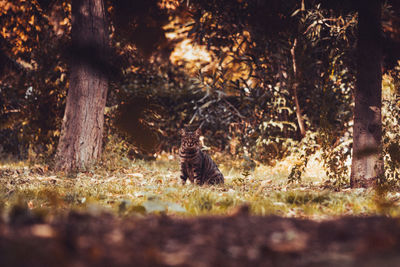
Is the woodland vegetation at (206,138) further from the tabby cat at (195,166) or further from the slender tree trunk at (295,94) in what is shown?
the tabby cat at (195,166)

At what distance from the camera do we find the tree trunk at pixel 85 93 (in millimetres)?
6977

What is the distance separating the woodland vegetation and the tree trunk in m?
0.03

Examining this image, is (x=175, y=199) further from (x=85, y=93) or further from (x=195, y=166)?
(x=85, y=93)

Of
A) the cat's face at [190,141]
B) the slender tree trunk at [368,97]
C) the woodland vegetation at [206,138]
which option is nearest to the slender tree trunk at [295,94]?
the woodland vegetation at [206,138]

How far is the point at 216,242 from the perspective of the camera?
1.93 meters

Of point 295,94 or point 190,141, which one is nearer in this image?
point 190,141

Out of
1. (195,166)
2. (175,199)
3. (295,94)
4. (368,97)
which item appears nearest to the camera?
(175,199)

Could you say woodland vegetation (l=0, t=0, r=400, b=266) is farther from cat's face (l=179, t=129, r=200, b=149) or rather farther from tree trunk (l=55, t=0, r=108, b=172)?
cat's face (l=179, t=129, r=200, b=149)

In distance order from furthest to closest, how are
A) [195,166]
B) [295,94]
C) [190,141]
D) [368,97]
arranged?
1. [295,94]
2. [190,141]
3. [195,166]
4. [368,97]

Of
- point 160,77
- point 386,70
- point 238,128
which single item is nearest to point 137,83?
point 160,77

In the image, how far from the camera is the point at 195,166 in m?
6.07

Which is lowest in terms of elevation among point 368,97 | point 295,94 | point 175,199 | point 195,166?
point 175,199

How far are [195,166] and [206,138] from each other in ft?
15.5

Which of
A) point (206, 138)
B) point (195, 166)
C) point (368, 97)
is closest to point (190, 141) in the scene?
point (195, 166)
